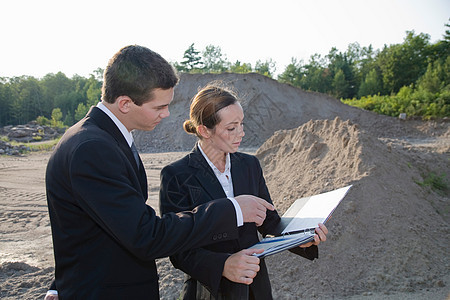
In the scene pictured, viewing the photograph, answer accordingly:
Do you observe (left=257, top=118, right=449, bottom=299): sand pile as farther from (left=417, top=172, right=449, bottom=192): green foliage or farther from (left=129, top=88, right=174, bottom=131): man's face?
(left=129, top=88, right=174, bottom=131): man's face

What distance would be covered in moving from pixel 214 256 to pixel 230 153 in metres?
0.69

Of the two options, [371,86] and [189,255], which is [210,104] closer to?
[189,255]

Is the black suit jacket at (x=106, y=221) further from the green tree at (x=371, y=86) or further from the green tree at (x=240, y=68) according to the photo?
the green tree at (x=371, y=86)

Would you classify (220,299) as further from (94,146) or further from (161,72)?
(161,72)

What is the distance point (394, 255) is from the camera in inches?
152

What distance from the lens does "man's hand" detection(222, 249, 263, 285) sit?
4.91ft

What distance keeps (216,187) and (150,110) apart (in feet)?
2.04

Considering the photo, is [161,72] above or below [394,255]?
above

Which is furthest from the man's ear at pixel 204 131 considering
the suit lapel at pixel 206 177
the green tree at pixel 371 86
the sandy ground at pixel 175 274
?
the green tree at pixel 371 86

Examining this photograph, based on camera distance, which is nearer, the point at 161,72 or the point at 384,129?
the point at 161,72

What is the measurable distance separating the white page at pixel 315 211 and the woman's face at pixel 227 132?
0.54 m

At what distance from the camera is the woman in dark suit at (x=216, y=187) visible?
65.7 inches

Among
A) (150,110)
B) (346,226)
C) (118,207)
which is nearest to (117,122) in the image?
(150,110)

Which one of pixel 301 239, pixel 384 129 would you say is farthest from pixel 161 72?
pixel 384 129
